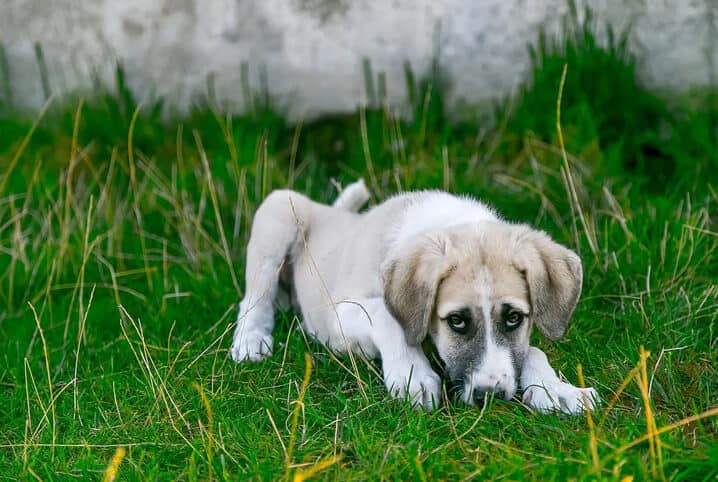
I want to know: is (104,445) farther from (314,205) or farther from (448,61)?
(448,61)

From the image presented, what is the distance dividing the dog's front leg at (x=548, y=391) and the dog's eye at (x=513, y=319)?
20cm

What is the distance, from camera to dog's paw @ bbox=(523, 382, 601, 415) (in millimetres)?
4035

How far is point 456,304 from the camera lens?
4.06 metres

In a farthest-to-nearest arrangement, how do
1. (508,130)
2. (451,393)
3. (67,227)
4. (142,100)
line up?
1. (142,100)
2. (508,130)
3. (67,227)
4. (451,393)

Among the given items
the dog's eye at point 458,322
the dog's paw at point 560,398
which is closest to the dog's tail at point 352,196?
the dog's eye at point 458,322

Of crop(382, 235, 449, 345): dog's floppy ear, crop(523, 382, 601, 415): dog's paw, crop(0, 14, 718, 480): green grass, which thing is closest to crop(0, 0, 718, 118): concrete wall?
crop(0, 14, 718, 480): green grass

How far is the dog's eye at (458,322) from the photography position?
4.08 meters

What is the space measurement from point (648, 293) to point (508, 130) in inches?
77.8

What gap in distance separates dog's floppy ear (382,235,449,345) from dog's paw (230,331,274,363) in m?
0.95

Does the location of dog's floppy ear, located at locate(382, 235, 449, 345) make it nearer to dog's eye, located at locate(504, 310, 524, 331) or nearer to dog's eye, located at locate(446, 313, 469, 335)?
dog's eye, located at locate(446, 313, 469, 335)

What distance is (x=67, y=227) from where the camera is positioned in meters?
6.21

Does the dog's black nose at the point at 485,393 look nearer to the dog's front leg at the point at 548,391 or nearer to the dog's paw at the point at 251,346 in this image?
the dog's front leg at the point at 548,391

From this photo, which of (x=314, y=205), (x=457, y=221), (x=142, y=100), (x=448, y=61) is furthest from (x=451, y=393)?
(x=142, y=100)

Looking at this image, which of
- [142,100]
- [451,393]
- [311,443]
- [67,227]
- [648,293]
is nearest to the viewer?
[311,443]
